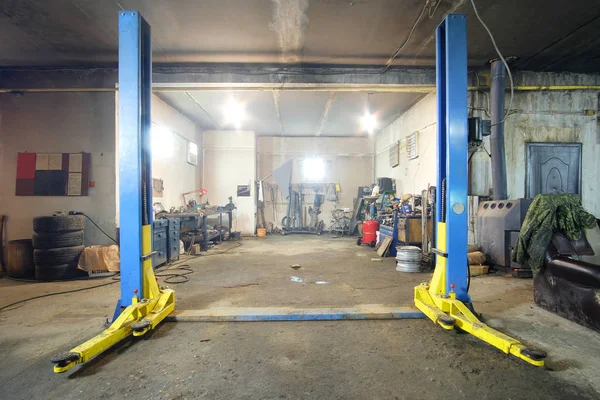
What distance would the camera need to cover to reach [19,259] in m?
4.45

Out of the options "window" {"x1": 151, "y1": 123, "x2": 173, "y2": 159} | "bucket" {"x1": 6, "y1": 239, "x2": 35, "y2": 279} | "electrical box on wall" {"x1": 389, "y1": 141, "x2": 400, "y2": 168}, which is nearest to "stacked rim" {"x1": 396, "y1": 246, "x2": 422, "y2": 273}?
"electrical box on wall" {"x1": 389, "y1": 141, "x2": 400, "y2": 168}

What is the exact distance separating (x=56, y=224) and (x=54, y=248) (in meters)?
0.37

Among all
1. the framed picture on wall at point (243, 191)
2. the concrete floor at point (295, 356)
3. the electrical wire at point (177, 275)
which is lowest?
the electrical wire at point (177, 275)

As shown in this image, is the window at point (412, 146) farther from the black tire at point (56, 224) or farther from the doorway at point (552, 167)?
the black tire at point (56, 224)

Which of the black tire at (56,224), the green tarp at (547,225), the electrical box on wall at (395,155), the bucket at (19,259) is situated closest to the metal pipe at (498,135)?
the green tarp at (547,225)

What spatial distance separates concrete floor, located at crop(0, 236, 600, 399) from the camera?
1.69m

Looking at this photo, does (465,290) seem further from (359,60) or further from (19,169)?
(19,169)

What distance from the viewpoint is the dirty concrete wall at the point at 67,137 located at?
5027 mm

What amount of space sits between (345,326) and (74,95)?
6057 millimetres

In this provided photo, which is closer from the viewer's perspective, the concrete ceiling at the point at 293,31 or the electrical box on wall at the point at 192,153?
the concrete ceiling at the point at 293,31

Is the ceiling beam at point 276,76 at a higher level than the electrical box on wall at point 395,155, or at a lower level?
higher

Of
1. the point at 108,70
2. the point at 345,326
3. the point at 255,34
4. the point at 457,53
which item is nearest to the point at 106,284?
the point at 345,326

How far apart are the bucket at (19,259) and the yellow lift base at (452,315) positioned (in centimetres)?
577

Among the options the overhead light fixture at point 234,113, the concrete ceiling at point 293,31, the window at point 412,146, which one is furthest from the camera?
the overhead light fixture at point 234,113
